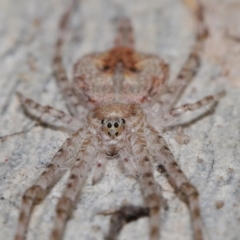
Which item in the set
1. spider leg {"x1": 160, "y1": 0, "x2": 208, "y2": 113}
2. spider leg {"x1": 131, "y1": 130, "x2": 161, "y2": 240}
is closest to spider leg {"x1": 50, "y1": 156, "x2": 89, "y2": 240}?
spider leg {"x1": 131, "y1": 130, "x2": 161, "y2": 240}

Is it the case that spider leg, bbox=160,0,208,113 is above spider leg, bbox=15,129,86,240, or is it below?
above

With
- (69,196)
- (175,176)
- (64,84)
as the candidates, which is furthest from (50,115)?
(175,176)

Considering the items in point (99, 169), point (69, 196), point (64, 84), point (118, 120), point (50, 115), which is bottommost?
point (69, 196)

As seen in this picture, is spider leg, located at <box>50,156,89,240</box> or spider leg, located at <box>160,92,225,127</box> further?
spider leg, located at <box>160,92,225,127</box>

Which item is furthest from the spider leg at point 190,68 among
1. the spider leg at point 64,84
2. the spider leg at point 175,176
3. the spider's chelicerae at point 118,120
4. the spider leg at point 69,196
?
the spider leg at point 69,196

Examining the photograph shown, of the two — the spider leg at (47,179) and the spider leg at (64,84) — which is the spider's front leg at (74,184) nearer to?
the spider leg at (47,179)

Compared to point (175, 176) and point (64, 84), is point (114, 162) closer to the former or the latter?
point (175, 176)

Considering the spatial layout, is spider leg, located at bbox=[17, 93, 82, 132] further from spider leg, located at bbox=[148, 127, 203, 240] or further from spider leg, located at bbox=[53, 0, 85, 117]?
spider leg, located at bbox=[148, 127, 203, 240]
